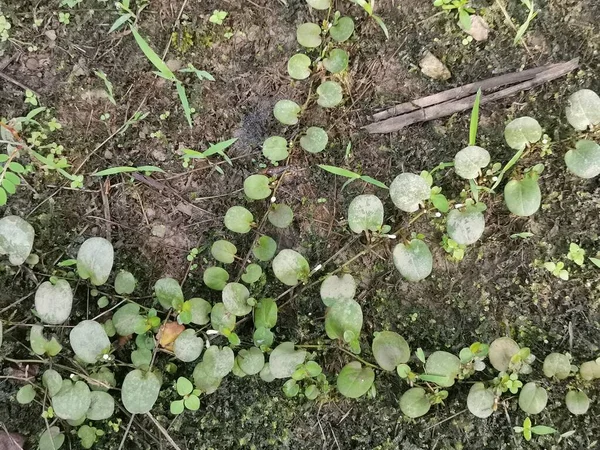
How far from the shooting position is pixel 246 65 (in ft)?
6.68

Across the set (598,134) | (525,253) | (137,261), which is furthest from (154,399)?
(598,134)

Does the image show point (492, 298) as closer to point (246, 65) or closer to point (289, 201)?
point (289, 201)

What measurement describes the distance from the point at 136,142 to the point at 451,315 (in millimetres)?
1384

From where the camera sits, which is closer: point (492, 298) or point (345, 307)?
point (345, 307)

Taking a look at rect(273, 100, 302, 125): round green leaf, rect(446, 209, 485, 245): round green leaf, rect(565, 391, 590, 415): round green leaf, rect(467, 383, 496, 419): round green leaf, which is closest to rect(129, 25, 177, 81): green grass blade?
rect(273, 100, 302, 125): round green leaf

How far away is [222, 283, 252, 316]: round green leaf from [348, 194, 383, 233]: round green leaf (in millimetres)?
461

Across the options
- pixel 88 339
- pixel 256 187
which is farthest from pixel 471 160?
pixel 88 339

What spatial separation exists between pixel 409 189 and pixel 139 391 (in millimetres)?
1189

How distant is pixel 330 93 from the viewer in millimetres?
1944

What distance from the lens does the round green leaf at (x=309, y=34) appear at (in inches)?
77.1

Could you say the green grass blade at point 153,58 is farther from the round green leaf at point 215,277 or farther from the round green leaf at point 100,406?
the round green leaf at point 100,406

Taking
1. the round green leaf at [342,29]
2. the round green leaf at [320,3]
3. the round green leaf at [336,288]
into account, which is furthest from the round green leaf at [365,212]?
the round green leaf at [320,3]

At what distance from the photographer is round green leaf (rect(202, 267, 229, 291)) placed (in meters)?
1.92

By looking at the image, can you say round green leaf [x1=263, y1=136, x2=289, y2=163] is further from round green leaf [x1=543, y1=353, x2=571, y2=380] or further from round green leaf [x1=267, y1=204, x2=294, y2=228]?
round green leaf [x1=543, y1=353, x2=571, y2=380]
